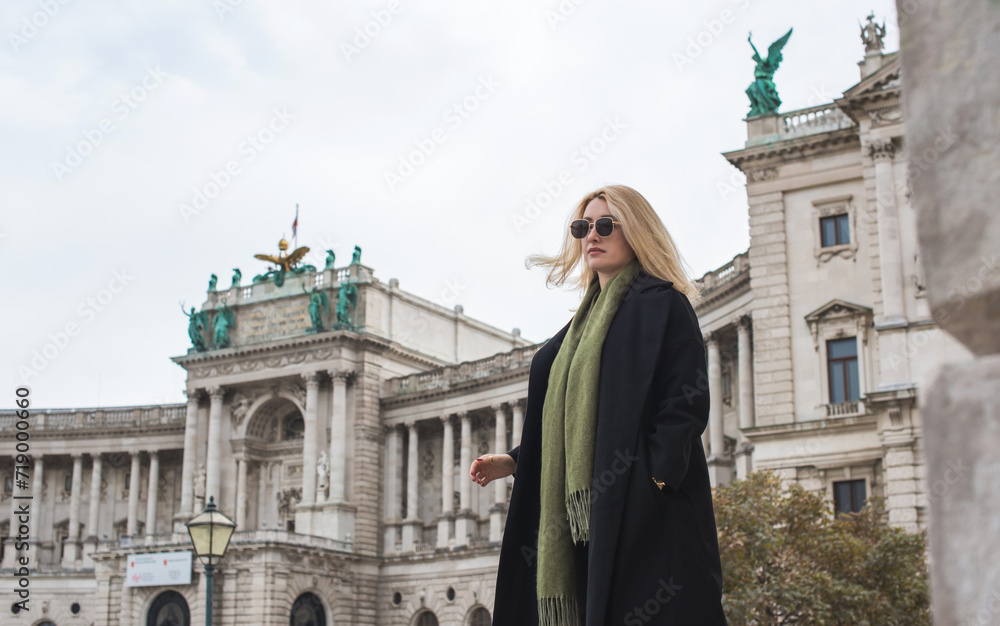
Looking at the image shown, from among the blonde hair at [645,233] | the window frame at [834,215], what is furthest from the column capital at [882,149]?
the blonde hair at [645,233]

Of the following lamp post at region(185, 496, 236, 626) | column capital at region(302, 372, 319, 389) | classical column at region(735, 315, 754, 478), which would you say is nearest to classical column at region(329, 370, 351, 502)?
column capital at region(302, 372, 319, 389)

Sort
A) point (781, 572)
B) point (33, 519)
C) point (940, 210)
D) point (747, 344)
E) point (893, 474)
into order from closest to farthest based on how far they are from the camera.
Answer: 1. point (940, 210)
2. point (781, 572)
3. point (893, 474)
4. point (747, 344)
5. point (33, 519)

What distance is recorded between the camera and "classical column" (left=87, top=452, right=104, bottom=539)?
7556 centimetres

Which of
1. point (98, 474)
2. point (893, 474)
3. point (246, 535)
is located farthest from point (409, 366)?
point (893, 474)

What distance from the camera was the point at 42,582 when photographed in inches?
2911

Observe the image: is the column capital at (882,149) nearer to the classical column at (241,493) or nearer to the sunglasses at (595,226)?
the sunglasses at (595,226)

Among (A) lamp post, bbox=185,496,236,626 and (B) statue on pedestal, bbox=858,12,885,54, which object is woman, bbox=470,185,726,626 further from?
(B) statue on pedestal, bbox=858,12,885,54

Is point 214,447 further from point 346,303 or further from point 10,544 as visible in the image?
point 10,544

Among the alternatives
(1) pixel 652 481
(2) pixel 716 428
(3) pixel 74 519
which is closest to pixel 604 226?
(1) pixel 652 481

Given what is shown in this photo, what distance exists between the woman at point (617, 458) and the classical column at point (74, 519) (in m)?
74.8

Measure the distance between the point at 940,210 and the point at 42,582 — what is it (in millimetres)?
78955

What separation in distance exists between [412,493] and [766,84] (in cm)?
3425

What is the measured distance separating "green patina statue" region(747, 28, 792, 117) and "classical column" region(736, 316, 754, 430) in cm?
812

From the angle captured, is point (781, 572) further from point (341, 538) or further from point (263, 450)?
point (263, 450)
